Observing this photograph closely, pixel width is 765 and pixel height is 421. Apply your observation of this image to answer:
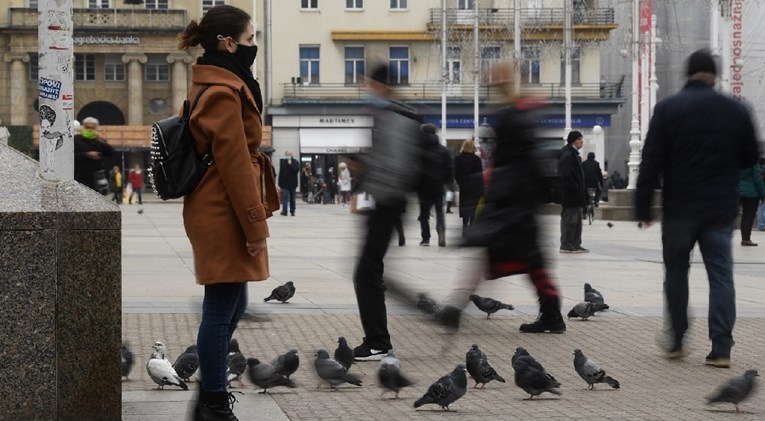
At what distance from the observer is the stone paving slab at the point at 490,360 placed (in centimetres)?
753

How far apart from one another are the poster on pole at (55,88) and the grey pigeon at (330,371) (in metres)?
1.83

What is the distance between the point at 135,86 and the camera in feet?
217

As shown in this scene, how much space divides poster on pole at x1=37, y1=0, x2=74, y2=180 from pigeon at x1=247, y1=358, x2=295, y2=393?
5.11 ft

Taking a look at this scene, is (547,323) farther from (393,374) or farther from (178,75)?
(178,75)

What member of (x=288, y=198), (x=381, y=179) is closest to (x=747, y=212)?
(x=381, y=179)

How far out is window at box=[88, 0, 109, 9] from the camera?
218 ft

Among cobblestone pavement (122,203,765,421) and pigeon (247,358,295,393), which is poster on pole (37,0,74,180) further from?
pigeon (247,358,295,393)

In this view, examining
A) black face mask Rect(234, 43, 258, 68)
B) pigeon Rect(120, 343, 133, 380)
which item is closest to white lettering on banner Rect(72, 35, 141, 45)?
pigeon Rect(120, 343, 133, 380)

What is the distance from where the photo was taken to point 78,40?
65.7 meters

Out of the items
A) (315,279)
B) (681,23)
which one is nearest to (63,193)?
(315,279)

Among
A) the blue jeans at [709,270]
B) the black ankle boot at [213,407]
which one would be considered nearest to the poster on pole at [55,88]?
the black ankle boot at [213,407]

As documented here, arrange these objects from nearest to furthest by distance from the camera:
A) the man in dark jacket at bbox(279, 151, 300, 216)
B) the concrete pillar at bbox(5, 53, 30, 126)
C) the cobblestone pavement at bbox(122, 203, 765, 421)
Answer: the cobblestone pavement at bbox(122, 203, 765, 421)
the man in dark jacket at bbox(279, 151, 300, 216)
the concrete pillar at bbox(5, 53, 30, 126)

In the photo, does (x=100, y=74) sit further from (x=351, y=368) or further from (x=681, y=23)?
(x=351, y=368)

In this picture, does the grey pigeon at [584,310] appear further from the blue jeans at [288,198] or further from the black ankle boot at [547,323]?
the blue jeans at [288,198]
